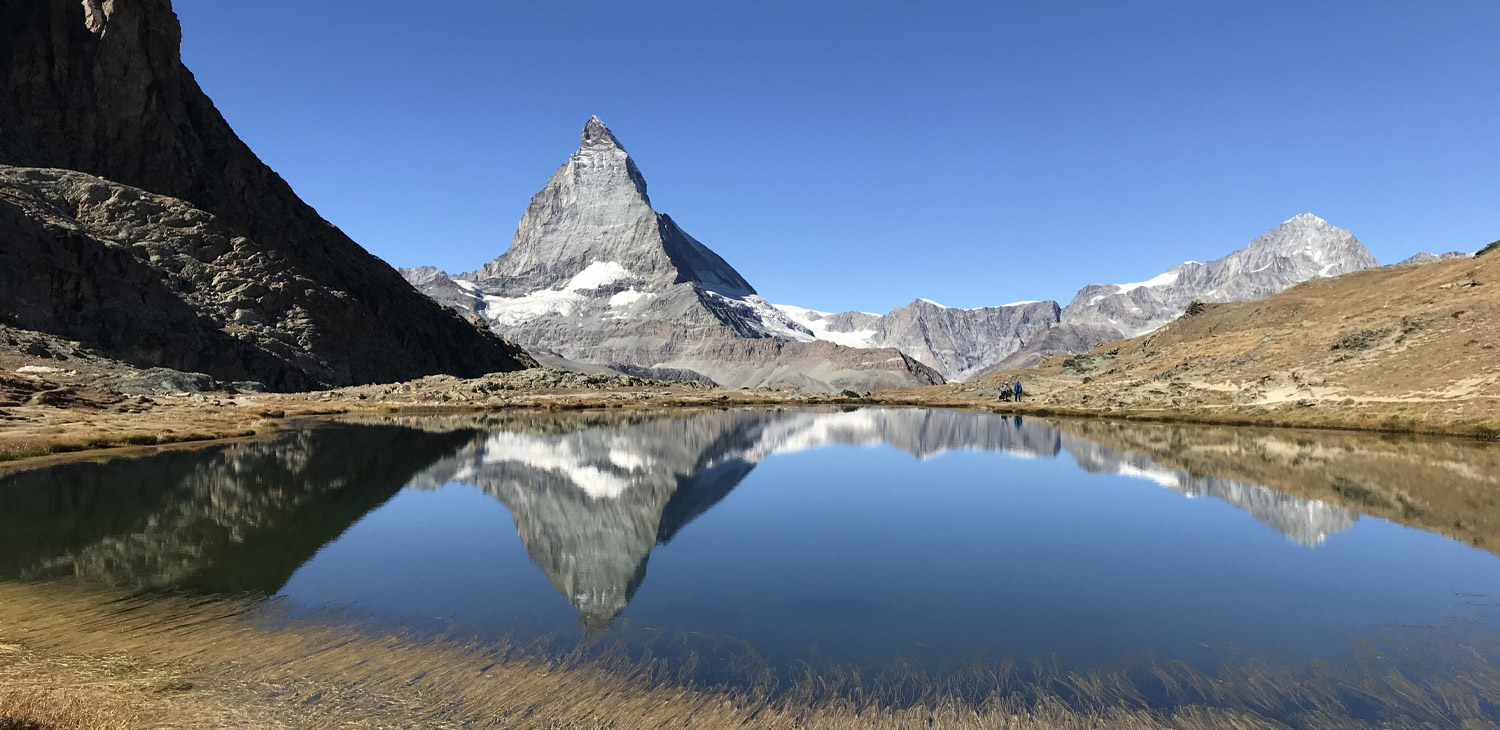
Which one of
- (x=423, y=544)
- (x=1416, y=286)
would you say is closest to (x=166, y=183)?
(x=423, y=544)

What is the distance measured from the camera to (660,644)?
1221cm

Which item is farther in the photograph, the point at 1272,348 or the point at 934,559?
the point at 1272,348

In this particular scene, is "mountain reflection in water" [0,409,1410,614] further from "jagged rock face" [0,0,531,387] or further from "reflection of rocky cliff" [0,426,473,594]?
"jagged rock face" [0,0,531,387]

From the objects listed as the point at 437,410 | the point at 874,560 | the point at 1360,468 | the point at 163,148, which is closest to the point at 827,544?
the point at 874,560

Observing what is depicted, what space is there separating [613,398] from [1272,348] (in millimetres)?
72645

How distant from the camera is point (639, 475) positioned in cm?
3416

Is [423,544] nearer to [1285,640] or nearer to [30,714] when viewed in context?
[30,714]

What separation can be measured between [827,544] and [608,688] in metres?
10.9

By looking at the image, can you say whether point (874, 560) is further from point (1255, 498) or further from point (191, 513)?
point (191, 513)

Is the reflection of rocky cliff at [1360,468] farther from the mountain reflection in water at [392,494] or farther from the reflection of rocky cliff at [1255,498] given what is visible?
the mountain reflection in water at [392,494]

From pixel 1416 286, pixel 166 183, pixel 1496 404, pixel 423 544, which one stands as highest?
pixel 166 183

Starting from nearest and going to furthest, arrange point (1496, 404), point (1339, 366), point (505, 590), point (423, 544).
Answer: point (505, 590)
point (423, 544)
point (1496, 404)
point (1339, 366)

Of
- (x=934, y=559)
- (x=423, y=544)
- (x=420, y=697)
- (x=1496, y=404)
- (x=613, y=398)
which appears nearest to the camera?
(x=420, y=697)

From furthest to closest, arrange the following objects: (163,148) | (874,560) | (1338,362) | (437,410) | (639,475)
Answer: (163,148) < (437,410) < (1338,362) < (639,475) < (874,560)
